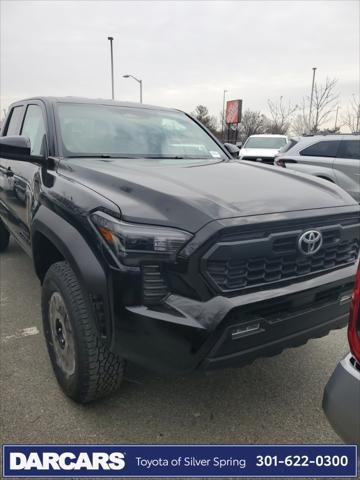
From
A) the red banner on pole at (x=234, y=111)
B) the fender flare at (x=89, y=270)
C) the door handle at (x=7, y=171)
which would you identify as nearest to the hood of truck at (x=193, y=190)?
the fender flare at (x=89, y=270)

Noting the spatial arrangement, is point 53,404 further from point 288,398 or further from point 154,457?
→ point 288,398

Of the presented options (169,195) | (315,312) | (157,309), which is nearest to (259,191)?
(169,195)

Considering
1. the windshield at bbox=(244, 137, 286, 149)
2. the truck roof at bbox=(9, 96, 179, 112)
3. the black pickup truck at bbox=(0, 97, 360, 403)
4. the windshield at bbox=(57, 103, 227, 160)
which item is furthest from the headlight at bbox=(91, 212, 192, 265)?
the windshield at bbox=(244, 137, 286, 149)

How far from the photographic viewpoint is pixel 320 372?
2848 mm

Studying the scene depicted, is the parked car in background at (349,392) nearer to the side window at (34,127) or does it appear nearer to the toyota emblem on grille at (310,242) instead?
the toyota emblem on grille at (310,242)

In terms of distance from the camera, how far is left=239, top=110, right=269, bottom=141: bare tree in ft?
151

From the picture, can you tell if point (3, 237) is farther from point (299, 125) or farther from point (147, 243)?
point (299, 125)

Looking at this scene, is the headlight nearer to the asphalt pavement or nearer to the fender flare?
the fender flare

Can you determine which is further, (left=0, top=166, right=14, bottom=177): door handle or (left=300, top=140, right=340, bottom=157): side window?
(left=300, top=140, right=340, bottom=157): side window

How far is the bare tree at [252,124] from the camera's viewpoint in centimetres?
4597

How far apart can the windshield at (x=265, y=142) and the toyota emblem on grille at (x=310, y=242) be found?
1245 cm

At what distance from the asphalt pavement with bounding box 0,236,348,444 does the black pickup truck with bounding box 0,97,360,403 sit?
0.63ft

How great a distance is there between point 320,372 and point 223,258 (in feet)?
4.98

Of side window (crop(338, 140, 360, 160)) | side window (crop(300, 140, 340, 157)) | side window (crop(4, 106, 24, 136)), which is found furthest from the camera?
side window (crop(300, 140, 340, 157))
